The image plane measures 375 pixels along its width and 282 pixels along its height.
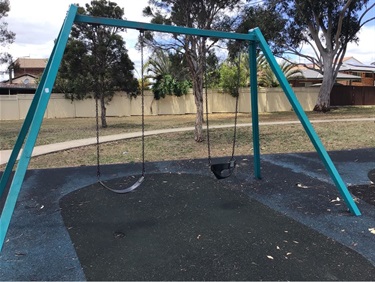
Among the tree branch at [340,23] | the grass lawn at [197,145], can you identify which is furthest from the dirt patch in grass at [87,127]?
the tree branch at [340,23]

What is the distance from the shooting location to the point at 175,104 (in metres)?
24.5

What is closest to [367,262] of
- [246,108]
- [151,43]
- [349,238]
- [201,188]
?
[349,238]

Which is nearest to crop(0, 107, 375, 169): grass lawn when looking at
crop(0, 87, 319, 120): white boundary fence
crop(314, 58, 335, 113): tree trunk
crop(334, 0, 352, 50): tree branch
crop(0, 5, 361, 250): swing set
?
crop(0, 5, 361, 250): swing set

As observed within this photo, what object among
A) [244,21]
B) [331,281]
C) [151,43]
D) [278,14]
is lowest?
[331,281]

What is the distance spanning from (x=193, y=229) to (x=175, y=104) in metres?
21.4

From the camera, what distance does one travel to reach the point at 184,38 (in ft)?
30.4

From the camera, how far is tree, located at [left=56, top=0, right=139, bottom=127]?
13.6 meters

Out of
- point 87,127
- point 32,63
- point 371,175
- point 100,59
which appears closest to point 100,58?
point 100,59

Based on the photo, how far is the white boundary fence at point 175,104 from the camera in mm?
22672

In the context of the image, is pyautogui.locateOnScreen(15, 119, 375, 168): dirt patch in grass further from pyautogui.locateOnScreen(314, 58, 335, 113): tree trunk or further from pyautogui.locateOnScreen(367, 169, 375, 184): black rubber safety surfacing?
pyautogui.locateOnScreen(314, 58, 335, 113): tree trunk

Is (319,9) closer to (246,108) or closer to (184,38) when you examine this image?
(246,108)

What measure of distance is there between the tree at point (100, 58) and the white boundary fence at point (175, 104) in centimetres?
772

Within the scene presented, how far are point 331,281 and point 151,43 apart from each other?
27.4 ft

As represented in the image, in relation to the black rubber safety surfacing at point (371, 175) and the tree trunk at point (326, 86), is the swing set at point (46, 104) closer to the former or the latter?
the black rubber safety surfacing at point (371, 175)
